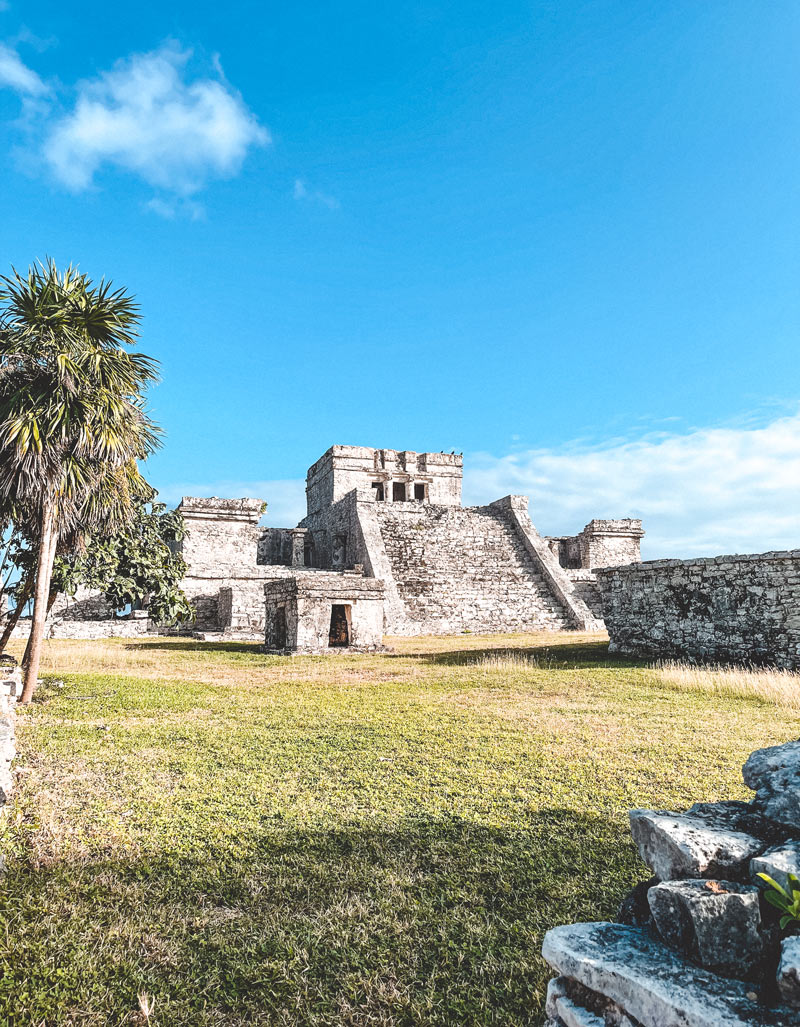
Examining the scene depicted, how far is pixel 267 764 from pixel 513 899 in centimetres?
249

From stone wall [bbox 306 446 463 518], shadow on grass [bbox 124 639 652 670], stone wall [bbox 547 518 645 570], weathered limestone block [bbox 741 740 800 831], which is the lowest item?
shadow on grass [bbox 124 639 652 670]

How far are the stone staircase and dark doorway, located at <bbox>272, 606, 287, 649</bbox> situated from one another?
6.85 metres

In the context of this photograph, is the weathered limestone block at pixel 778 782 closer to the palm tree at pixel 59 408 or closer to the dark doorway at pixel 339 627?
the palm tree at pixel 59 408

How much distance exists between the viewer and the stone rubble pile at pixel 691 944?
136cm

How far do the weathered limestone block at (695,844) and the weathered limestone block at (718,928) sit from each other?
16 cm

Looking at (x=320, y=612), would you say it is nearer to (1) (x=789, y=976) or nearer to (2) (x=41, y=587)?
(2) (x=41, y=587)

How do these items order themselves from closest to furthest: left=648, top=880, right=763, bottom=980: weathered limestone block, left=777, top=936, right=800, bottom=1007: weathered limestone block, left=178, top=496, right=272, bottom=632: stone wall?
left=777, top=936, right=800, bottom=1007: weathered limestone block → left=648, top=880, right=763, bottom=980: weathered limestone block → left=178, top=496, right=272, bottom=632: stone wall

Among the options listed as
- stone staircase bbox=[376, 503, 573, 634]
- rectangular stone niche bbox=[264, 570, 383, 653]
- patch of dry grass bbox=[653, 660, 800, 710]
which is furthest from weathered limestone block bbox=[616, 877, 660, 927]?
stone staircase bbox=[376, 503, 573, 634]

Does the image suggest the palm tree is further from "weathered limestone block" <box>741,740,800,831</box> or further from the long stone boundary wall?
the long stone boundary wall

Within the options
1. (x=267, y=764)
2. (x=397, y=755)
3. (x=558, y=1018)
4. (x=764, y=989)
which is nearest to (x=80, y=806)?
(x=267, y=764)

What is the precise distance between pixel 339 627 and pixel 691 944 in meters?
14.1

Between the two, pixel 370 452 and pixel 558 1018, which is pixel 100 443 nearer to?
pixel 558 1018

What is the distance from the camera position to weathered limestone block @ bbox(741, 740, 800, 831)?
204 centimetres

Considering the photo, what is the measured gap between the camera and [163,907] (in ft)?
8.54
